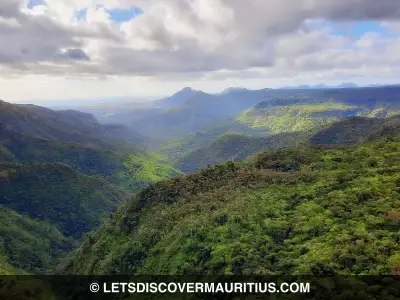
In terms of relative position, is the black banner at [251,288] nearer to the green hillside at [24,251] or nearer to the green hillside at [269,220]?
the green hillside at [269,220]

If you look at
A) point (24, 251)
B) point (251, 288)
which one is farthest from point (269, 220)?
point (24, 251)

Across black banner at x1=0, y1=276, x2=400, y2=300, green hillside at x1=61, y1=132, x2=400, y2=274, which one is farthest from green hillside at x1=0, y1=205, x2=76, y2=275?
black banner at x1=0, y1=276, x2=400, y2=300

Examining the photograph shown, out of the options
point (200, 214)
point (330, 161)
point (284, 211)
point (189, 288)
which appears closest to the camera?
point (189, 288)

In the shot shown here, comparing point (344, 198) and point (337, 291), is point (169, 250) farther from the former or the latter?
point (337, 291)

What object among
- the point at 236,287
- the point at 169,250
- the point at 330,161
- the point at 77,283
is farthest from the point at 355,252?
the point at 77,283

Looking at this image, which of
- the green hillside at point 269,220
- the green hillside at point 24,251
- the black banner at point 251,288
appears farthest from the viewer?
the green hillside at point 24,251

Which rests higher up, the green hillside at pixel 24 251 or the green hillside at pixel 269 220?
the green hillside at pixel 269 220

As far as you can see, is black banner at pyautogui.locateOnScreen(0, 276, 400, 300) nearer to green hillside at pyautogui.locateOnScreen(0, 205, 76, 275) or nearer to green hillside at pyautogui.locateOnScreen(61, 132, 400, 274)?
green hillside at pyautogui.locateOnScreen(61, 132, 400, 274)

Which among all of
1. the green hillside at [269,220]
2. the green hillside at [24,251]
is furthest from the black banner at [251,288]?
the green hillside at [24,251]
